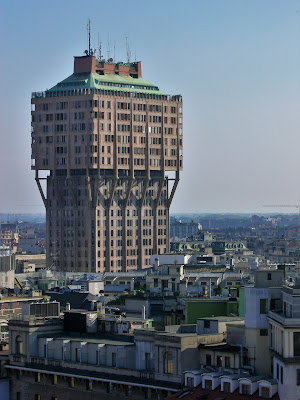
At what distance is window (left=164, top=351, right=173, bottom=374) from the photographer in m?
101

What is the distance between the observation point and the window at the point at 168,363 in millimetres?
101375

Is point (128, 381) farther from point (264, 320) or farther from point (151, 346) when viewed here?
point (264, 320)

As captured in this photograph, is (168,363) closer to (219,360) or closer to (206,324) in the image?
(219,360)

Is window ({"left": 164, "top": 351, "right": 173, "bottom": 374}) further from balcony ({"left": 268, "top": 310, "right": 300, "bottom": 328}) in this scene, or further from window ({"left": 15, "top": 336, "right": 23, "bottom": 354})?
window ({"left": 15, "top": 336, "right": 23, "bottom": 354})

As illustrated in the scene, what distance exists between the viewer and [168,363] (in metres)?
102

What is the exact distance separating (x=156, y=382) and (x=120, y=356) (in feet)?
15.4

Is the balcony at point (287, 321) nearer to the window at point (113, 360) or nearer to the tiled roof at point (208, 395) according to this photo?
the tiled roof at point (208, 395)

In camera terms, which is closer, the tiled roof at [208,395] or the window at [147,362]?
the tiled roof at [208,395]

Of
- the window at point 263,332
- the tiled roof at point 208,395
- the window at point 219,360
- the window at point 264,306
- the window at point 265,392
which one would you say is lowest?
the tiled roof at point 208,395

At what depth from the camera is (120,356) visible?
348 feet

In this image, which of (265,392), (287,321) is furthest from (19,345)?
(287,321)

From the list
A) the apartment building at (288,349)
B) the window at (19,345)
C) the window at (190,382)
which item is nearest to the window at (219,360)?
the window at (190,382)

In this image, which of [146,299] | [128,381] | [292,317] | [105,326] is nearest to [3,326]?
[146,299]

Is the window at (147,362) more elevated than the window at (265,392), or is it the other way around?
the window at (147,362)
